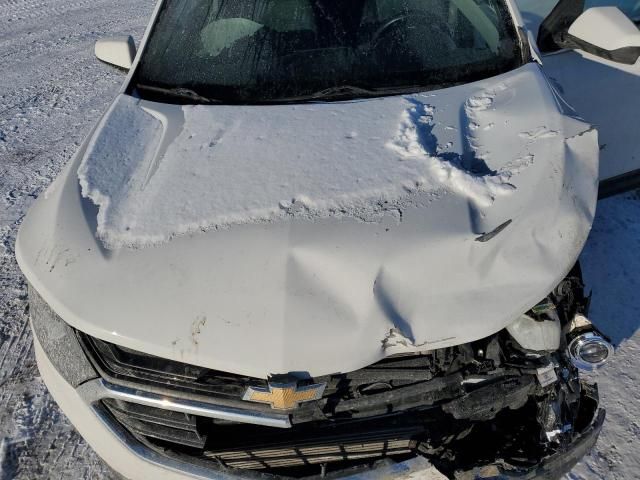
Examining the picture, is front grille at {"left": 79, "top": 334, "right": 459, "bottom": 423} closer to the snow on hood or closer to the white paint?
the snow on hood

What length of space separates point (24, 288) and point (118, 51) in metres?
1.48

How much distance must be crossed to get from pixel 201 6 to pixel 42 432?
2.16 metres

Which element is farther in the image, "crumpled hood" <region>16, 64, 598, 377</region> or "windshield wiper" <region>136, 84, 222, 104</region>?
"windshield wiper" <region>136, 84, 222, 104</region>

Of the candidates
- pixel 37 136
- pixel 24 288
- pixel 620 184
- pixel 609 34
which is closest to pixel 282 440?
pixel 24 288

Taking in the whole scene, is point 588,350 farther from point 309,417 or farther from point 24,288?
point 24,288

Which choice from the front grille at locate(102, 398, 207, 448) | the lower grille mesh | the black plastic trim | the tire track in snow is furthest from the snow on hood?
the black plastic trim

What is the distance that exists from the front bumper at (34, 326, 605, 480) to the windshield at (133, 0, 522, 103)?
52.6 inches

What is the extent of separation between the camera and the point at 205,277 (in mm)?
1866

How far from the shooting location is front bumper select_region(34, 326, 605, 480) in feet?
6.07

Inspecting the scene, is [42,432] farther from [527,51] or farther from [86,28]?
[86,28]

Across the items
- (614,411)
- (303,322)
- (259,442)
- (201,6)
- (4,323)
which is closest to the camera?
(303,322)

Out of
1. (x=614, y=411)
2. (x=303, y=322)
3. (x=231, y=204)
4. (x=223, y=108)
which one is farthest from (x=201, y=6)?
(x=614, y=411)

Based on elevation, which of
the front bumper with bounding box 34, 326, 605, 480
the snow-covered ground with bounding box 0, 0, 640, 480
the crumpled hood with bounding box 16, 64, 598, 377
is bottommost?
the snow-covered ground with bounding box 0, 0, 640, 480

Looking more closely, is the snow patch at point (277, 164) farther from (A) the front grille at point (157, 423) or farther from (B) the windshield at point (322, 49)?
(A) the front grille at point (157, 423)
